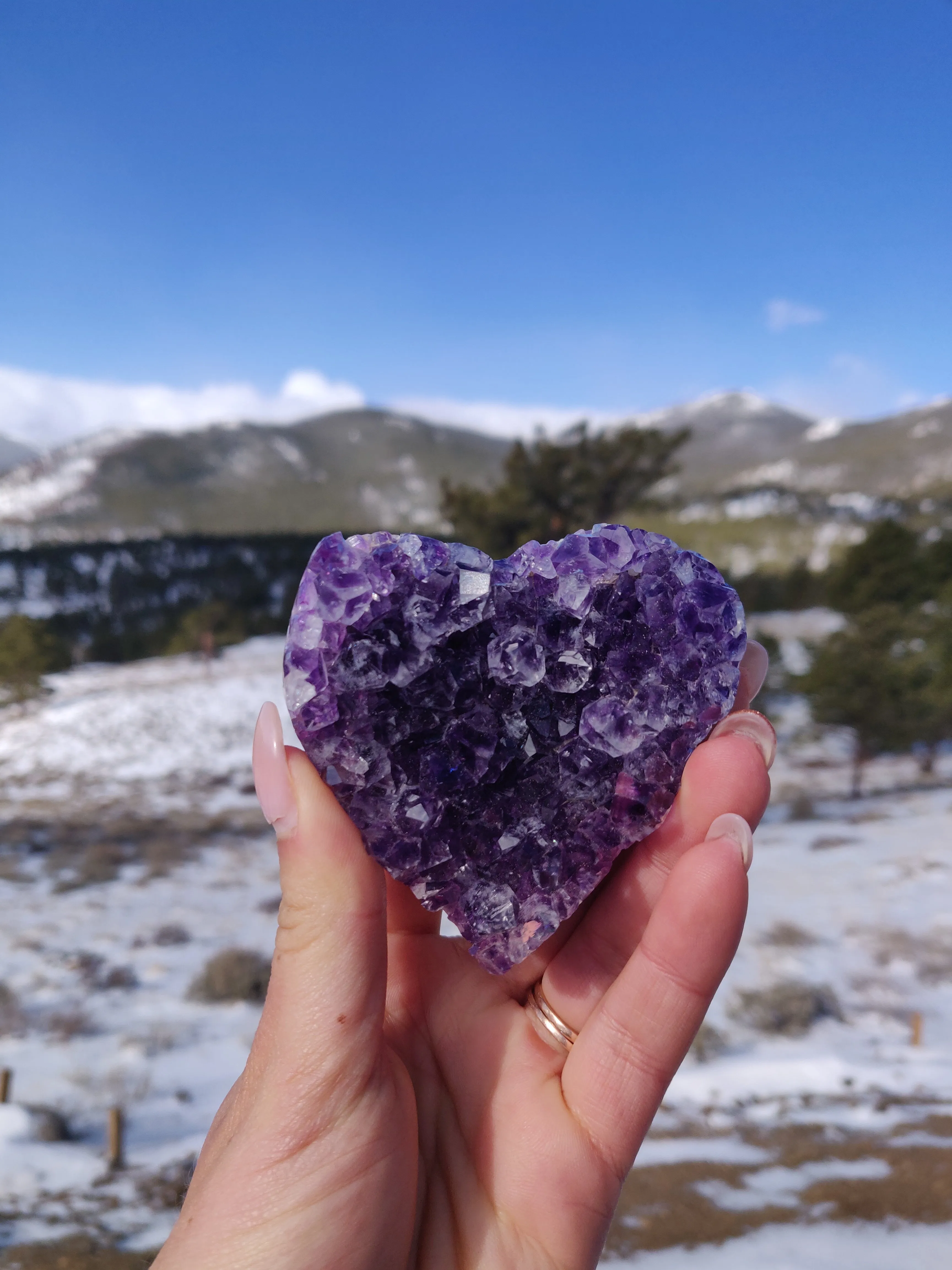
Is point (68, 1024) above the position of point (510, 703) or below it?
below

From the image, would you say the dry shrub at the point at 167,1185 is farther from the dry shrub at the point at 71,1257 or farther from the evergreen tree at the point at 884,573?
the evergreen tree at the point at 884,573

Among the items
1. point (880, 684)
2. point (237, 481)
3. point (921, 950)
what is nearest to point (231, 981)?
point (921, 950)

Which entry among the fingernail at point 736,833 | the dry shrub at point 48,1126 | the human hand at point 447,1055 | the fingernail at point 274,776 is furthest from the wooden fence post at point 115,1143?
the fingernail at point 736,833

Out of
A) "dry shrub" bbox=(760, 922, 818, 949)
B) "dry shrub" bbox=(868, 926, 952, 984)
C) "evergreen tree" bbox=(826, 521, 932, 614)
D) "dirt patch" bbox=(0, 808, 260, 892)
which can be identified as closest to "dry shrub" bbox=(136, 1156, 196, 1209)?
"dirt patch" bbox=(0, 808, 260, 892)

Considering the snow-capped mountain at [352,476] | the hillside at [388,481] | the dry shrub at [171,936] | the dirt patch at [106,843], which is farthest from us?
the snow-capped mountain at [352,476]

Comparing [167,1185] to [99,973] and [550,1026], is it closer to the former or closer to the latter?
[99,973]

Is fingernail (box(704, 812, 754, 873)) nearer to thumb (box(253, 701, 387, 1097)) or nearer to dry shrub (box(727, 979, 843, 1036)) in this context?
thumb (box(253, 701, 387, 1097))

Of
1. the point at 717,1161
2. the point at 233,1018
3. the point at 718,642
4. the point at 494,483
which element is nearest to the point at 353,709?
the point at 718,642
